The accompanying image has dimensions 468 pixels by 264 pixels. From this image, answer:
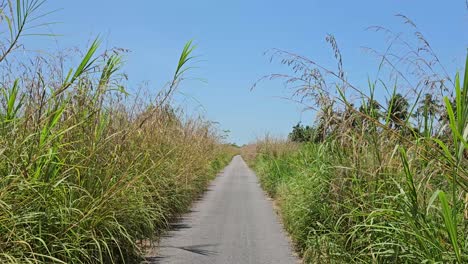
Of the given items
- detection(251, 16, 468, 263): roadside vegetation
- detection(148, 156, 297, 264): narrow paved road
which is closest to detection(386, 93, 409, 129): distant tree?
detection(251, 16, 468, 263): roadside vegetation

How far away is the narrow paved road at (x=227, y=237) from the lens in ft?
22.8

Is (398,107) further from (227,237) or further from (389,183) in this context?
(227,237)

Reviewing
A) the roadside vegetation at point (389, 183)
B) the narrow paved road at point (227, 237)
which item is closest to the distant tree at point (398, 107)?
the roadside vegetation at point (389, 183)

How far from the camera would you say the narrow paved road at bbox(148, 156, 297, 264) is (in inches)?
273

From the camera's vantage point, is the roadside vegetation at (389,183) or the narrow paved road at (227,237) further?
the narrow paved road at (227,237)

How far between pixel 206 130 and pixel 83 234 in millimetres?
14545

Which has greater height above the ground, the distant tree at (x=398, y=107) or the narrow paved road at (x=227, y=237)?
the distant tree at (x=398, y=107)

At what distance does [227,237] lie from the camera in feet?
27.7

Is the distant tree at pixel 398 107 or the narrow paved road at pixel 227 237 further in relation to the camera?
the narrow paved road at pixel 227 237

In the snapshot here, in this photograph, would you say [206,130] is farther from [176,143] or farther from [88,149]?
[88,149]

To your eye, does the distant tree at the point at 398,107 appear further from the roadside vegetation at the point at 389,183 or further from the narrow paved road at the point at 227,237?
the narrow paved road at the point at 227,237

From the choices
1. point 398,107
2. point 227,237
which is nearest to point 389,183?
point 398,107

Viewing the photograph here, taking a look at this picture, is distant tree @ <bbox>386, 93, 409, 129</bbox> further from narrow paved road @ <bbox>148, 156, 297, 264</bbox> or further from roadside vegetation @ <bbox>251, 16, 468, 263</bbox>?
narrow paved road @ <bbox>148, 156, 297, 264</bbox>

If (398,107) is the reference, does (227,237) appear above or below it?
below
